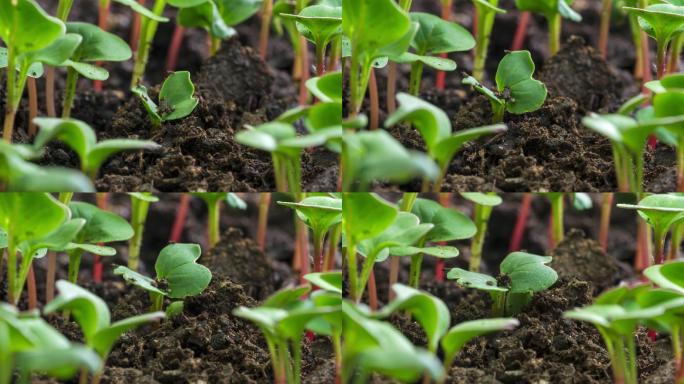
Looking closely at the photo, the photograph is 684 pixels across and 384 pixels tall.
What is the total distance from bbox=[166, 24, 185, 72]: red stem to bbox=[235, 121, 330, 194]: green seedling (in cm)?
32

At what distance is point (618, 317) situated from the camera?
954 millimetres

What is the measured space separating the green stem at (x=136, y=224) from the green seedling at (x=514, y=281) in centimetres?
48

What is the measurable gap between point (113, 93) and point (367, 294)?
19.6 inches

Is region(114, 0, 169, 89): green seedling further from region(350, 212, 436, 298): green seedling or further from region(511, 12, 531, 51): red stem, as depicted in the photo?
region(511, 12, 531, 51): red stem

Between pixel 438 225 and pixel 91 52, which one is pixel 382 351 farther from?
pixel 91 52

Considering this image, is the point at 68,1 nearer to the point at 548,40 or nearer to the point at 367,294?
the point at 367,294

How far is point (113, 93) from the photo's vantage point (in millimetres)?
1368

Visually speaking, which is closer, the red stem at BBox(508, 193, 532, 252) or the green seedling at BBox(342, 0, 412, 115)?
the green seedling at BBox(342, 0, 412, 115)

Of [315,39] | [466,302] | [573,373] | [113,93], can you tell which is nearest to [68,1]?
[113,93]

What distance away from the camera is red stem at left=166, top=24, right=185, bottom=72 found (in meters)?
1.42

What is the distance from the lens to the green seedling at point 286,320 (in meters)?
0.95

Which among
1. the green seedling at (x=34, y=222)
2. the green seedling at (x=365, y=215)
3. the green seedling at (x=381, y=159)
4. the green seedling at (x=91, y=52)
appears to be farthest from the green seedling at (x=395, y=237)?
the green seedling at (x=91, y=52)

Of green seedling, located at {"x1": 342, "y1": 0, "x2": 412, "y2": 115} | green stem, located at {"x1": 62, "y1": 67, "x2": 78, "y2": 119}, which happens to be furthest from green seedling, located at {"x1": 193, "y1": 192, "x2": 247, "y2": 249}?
green seedling, located at {"x1": 342, "y1": 0, "x2": 412, "y2": 115}

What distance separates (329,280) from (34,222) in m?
0.36
